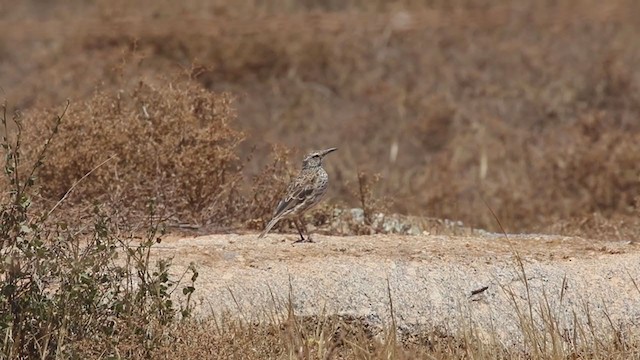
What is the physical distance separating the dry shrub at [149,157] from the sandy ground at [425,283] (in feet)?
6.17

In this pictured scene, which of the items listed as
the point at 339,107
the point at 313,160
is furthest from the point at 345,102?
the point at 313,160

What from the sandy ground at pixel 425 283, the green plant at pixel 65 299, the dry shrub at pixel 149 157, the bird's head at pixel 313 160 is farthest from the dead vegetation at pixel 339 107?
the bird's head at pixel 313 160

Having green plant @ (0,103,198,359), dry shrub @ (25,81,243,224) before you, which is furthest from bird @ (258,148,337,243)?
green plant @ (0,103,198,359)

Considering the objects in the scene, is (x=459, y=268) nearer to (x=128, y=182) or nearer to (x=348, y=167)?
(x=128, y=182)

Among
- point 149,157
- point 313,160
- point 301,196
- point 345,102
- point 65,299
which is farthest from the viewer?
point 345,102

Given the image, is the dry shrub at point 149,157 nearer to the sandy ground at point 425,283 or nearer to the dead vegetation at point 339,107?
the dead vegetation at point 339,107

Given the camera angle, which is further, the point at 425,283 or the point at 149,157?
the point at 149,157

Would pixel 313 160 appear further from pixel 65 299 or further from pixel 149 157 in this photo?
pixel 65 299

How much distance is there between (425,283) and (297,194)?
5.27ft

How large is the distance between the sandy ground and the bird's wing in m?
0.68

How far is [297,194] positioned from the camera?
9484 mm

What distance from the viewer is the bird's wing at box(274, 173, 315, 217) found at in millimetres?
9461

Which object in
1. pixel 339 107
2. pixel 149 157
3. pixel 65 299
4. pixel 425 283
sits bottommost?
pixel 339 107

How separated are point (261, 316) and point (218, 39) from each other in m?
15.9
